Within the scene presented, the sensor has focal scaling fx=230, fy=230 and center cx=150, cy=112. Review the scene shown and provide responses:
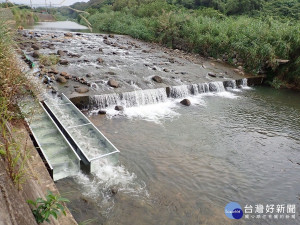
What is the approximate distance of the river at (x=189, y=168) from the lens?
414 cm

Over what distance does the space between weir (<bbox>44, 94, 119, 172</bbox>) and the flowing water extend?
0.97ft

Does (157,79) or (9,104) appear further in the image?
(157,79)

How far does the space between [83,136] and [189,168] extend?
271 centimetres

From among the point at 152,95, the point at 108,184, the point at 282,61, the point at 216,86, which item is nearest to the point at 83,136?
the point at 108,184

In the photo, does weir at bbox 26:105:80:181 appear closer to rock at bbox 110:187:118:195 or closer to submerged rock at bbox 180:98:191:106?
rock at bbox 110:187:118:195

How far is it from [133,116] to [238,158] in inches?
142

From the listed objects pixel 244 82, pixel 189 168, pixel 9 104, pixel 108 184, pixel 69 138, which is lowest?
pixel 189 168

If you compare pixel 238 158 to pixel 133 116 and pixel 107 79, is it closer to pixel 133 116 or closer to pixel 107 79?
pixel 133 116

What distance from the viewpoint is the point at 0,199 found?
5.60 feet

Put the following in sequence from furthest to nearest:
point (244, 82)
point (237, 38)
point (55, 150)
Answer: point (237, 38) < point (244, 82) < point (55, 150)

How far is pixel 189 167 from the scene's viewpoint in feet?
17.7

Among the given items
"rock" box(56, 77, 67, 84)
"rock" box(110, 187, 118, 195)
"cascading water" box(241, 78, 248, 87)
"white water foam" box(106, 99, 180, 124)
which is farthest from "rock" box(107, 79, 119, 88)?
"cascading water" box(241, 78, 248, 87)

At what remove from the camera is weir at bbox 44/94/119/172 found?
4.87m

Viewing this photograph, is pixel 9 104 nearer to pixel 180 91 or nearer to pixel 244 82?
pixel 180 91
